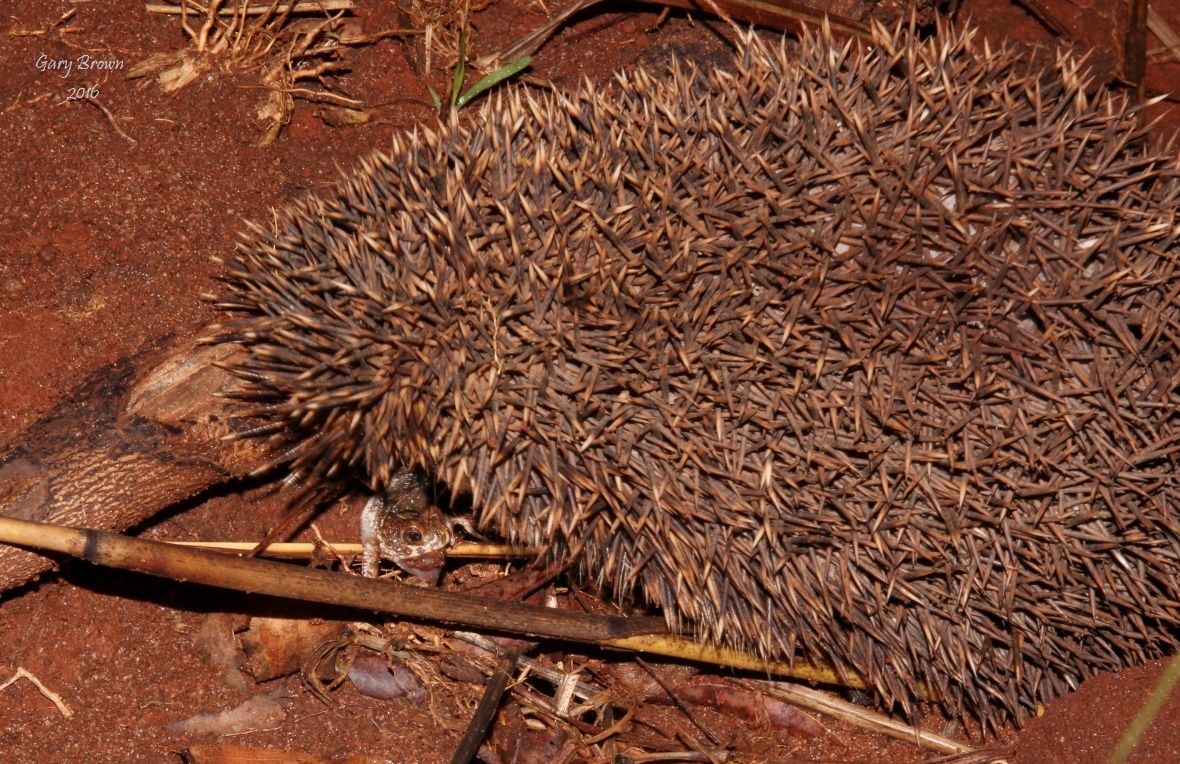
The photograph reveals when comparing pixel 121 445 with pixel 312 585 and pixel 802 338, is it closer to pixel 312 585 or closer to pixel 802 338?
pixel 312 585

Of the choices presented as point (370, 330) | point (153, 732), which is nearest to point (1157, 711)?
point (370, 330)

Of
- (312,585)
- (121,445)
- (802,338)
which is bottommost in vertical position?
(312,585)

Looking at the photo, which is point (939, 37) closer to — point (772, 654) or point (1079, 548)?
point (1079, 548)

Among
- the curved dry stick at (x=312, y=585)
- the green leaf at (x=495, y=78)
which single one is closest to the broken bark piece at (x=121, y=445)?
the curved dry stick at (x=312, y=585)

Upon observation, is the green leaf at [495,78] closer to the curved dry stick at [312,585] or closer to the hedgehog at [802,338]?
the hedgehog at [802,338]

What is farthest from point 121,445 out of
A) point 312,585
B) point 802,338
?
point 802,338

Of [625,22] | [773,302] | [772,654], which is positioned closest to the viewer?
[773,302]
